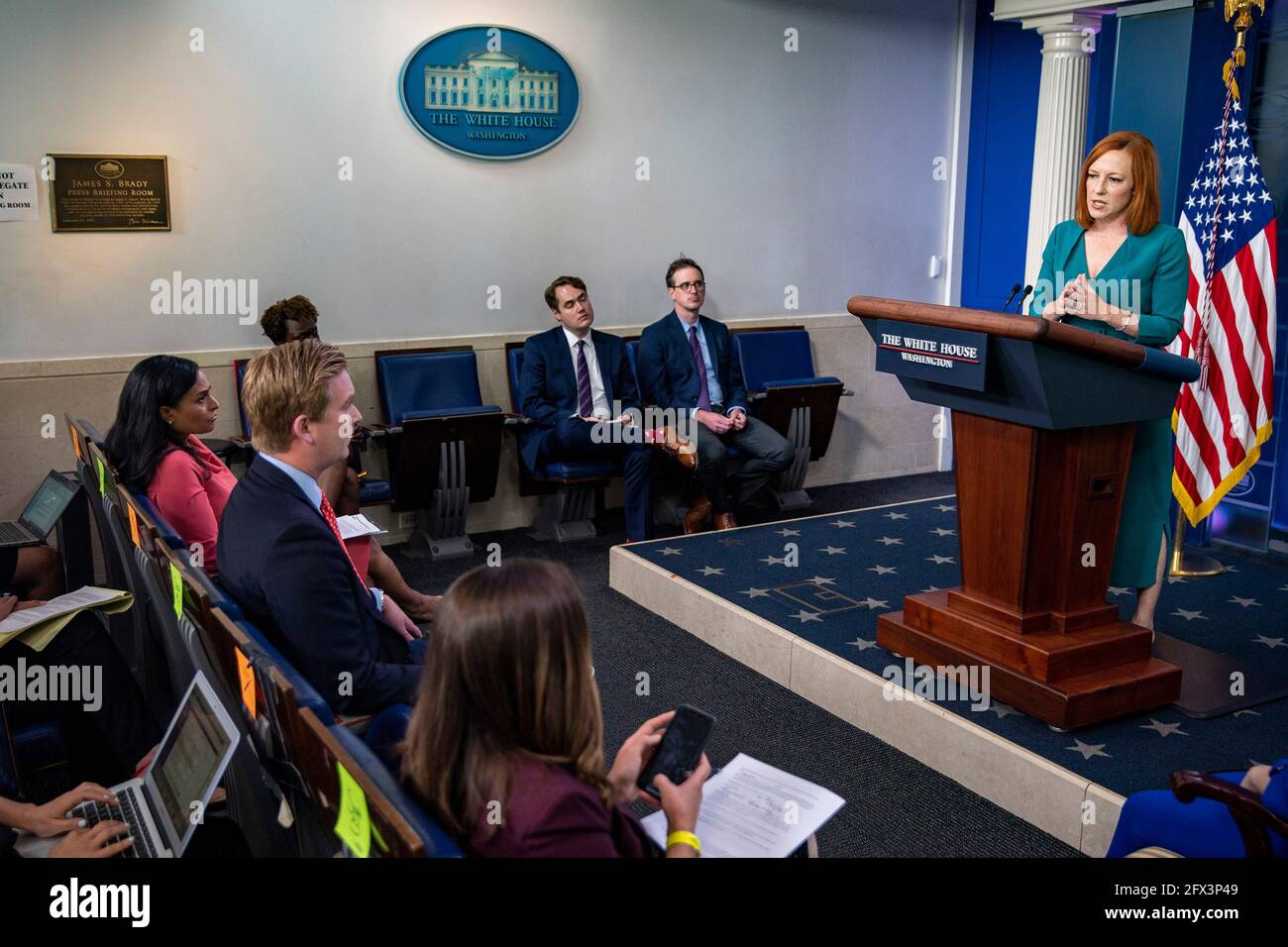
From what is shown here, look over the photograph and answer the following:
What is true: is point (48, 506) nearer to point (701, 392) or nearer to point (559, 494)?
point (559, 494)

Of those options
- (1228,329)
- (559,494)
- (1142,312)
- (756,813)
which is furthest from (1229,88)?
(756,813)

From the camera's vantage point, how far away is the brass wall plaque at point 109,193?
16.6 ft

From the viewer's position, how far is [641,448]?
585 cm

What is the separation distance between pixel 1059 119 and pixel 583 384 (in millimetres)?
3002

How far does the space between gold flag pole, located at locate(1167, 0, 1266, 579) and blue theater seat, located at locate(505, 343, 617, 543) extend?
2.66m

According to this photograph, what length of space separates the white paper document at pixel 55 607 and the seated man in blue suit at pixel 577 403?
118 inches

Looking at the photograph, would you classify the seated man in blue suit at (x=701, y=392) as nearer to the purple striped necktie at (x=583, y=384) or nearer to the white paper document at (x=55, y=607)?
the purple striped necktie at (x=583, y=384)

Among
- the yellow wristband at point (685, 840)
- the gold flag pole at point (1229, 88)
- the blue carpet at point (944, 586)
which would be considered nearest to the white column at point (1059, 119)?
the gold flag pole at point (1229, 88)

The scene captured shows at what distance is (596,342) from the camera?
19.8ft

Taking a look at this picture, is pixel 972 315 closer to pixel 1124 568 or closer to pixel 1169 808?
pixel 1124 568

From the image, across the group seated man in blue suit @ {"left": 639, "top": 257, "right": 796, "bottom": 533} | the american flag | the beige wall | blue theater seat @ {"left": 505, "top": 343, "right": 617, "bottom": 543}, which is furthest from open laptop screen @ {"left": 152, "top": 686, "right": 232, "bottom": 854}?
the american flag

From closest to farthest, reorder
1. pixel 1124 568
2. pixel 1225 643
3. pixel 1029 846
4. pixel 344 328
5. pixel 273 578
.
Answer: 1. pixel 273 578
2. pixel 1029 846
3. pixel 1124 568
4. pixel 1225 643
5. pixel 344 328
